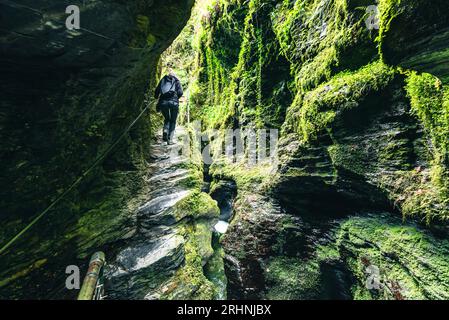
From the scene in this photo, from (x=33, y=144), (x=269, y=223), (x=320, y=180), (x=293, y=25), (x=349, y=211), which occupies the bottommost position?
(x=269, y=223)

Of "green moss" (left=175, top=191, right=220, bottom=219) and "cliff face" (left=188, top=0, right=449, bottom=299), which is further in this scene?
"green moss" (left=175, top=191, right=220, bottom=219)

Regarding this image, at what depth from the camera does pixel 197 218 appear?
28.1 ft

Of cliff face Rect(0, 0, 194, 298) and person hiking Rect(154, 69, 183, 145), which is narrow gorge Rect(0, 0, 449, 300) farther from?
person hiking Rect(154, 69, 183, 145)

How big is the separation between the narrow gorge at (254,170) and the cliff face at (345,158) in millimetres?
36

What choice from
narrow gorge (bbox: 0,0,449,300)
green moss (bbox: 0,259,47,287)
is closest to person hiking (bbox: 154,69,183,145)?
narrow gorge (bbox: 0,0,449,300)

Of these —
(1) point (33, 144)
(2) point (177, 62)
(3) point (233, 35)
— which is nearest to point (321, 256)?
(1) point (33, 144)

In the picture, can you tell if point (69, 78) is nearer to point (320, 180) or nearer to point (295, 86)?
point (320, 180)

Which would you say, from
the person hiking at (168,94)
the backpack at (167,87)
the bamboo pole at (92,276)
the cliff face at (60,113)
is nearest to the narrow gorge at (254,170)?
the cliff face at (60,113)

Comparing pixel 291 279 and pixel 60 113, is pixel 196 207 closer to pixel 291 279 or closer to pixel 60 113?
pixel 291 279

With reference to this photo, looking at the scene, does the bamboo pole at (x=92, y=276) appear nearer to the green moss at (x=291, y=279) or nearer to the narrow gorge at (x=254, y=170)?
the narrow gorge at (x=254, y=170)

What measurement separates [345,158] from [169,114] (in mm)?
Answer: 5468

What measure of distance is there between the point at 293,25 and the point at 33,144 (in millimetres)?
9052

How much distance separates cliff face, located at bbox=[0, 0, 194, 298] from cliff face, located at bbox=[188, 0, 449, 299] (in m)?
4.39

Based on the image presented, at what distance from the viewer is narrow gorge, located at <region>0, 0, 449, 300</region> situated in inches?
155
